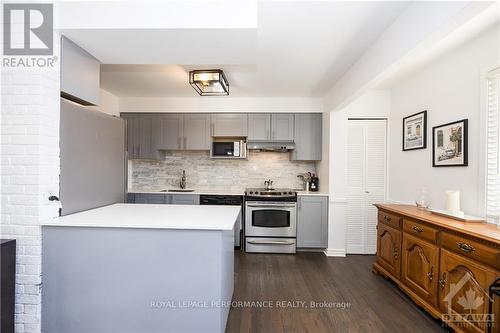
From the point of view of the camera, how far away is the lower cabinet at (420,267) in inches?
81.2

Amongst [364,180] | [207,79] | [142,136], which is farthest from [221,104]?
[364,180]

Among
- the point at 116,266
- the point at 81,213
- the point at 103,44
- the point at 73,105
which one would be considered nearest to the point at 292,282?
the point at 116,266

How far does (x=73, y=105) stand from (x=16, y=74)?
0.37m

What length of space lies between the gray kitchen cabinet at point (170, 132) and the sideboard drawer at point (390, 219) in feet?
10.8

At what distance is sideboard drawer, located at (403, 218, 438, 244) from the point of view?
81.7 inches

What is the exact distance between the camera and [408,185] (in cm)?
319

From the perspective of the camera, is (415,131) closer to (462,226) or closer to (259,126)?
(462,226)

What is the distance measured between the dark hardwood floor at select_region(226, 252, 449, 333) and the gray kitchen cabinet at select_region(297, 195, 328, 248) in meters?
0.33

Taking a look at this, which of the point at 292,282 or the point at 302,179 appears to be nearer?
the point at 292,282

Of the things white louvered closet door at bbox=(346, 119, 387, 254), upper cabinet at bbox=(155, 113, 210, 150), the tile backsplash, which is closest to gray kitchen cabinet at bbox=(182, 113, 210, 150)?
upper cabinet at bbox=(155, 113, 210, 150)


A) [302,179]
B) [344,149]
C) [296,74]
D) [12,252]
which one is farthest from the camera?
[302,179]

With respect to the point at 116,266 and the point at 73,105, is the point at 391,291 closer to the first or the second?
the point at 116,266

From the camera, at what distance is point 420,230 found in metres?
2.23

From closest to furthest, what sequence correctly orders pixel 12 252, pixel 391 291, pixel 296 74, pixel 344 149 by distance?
pixel 12 252 < pixel 391 291 < pixel 296 74 < pixel 344 149
